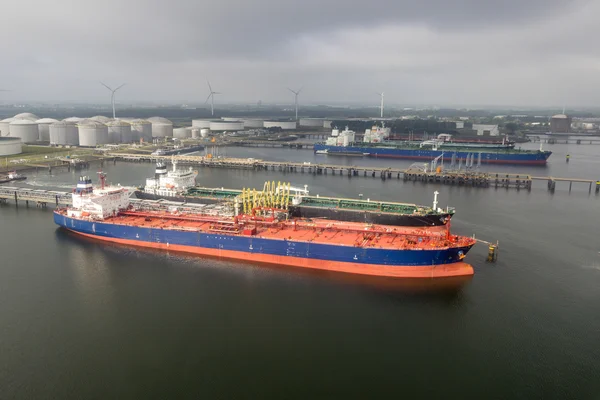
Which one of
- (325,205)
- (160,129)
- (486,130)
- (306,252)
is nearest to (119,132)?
(160,129)

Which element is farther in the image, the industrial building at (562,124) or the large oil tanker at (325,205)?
the industrial building at (562,124)

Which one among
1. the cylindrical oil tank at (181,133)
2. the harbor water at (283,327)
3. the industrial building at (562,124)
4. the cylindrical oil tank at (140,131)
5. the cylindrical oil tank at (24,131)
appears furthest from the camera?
the industrial building at (562,124)

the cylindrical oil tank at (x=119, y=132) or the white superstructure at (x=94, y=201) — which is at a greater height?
the cylindrical oil tank at (x=119, y=132)

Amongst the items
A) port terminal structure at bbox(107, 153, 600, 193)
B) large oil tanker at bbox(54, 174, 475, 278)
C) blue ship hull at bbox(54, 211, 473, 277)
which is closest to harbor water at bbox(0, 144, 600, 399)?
blue ship hull at bbox(54, 211, 473, 277)

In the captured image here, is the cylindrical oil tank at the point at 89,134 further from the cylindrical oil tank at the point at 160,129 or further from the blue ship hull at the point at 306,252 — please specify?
the blue ship hull at the point at 306,252

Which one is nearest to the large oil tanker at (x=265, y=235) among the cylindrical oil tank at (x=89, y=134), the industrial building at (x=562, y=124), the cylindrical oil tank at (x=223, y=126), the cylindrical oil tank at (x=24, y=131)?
the cylindrical oil tank at (x=89, y=134)

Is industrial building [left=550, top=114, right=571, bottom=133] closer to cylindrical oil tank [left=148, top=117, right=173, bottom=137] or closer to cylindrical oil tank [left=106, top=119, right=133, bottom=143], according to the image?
cylindrical oil tank [left=148, top=117, right=173, bottom=137]

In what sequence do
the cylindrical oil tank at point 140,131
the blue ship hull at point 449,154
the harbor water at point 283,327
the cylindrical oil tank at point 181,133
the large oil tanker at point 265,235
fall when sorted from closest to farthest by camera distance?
the harbor water at point 283,327
the large oil tanker at point 265,235
the blue ship hull at point 449,154
the cylindrical oil tank at point 140,131
the cylindrical oil tank at point 181,133

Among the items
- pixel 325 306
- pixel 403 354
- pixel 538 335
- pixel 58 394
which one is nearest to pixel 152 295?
pixel 58 394
